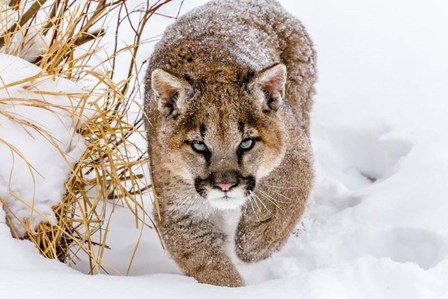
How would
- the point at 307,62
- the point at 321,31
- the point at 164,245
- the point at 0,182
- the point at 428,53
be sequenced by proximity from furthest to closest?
the point at 321,31 < the point at 428,53 < the point at 307,62 < the point at 164,245 < the point at 0,182

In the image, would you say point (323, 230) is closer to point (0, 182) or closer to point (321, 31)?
point (0, 182)

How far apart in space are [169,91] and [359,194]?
1.77 m

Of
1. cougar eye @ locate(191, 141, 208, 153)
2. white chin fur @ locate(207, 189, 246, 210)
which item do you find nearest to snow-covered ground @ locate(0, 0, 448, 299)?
white chin fur @ locate(207, 189, 246, 210)

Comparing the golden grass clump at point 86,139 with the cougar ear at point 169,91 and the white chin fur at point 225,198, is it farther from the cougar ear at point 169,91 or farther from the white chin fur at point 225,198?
the white chin fur at point 225,198

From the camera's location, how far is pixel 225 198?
4.15 meters

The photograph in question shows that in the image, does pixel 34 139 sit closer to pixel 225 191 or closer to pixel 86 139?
pixel 86 139

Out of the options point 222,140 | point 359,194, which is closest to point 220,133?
point 222,140

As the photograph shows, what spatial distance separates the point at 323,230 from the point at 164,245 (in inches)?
42.9

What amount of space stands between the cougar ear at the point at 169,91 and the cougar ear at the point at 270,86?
37cm

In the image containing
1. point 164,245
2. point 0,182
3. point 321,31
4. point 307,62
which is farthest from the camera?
point 321,31

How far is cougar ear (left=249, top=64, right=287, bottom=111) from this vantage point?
4.18 m

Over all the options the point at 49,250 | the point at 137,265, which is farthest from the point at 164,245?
the point at 49,250

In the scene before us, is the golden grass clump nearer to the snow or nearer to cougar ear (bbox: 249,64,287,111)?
the snow

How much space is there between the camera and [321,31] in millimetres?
7242
